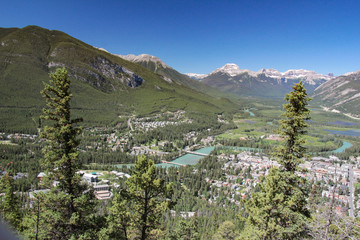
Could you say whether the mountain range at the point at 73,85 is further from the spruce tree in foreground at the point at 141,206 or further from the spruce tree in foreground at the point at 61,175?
the spruce tree in foreground at the point at 61,175

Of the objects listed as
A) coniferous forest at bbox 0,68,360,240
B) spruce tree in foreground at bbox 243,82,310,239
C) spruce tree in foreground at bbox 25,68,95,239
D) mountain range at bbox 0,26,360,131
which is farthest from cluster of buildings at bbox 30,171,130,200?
mountain range at bbox 0,26,360,131

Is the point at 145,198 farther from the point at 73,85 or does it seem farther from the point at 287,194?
the point at 73,85

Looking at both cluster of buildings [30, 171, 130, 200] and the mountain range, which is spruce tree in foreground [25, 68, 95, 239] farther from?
the mountain range

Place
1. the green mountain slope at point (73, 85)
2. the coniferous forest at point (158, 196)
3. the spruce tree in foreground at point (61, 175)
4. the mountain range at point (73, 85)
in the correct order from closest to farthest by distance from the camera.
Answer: the spruce tree in foreground at point (61, 175)
the coniferous forest at point (158, 196)
the green mountain slope at point (73, 85)
the mountain range at point (73, 85)

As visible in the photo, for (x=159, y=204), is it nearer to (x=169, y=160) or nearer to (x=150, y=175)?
(x=150, y=175)

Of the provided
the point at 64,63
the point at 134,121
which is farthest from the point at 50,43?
the point at 134,121

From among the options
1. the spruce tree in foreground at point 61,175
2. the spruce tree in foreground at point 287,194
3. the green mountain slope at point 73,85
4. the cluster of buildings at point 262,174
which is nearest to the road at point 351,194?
the cluster of buildings at point 262,174

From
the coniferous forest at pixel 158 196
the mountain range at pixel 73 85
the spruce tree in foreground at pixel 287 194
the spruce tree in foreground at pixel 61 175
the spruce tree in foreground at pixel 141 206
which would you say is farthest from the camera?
the mountain range at pixel 73 85
